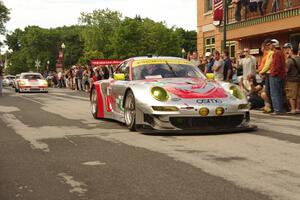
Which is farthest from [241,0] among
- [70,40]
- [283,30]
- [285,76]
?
[70,40]

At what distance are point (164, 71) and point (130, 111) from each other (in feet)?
3.88

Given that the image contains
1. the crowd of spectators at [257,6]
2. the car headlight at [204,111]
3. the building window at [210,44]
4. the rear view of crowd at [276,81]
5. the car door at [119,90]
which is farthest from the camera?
the building window at [210,44]

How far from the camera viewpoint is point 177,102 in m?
7.91

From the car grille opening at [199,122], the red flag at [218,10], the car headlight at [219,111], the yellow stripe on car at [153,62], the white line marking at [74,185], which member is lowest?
the white line marking at [74,185]

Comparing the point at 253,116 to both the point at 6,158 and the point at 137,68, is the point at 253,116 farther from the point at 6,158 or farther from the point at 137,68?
the point at 6,158

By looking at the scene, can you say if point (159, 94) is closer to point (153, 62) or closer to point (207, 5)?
point (153, 62)

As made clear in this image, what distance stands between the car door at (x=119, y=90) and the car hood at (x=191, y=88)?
54 centimetres

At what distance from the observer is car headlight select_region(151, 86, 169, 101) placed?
26.4 ft

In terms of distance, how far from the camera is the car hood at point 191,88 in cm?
810

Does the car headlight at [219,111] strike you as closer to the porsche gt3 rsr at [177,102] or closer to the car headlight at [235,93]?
the porsche gt3 rsr at [177,102]

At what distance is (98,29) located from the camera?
10412 centimetres

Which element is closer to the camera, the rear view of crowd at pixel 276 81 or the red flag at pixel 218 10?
the rear view of crowd at pixel 276 81

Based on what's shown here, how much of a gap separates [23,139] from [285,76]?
7.04 metres

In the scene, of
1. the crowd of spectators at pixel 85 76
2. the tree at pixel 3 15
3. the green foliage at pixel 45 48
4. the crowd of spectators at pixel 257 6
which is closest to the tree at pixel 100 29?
the green foliage at pixel 45 48
